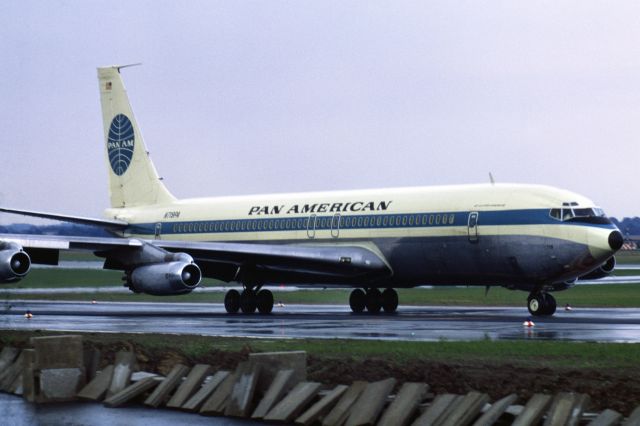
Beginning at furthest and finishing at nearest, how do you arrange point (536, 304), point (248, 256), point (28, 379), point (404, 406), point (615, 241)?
point (248, 256) → point (536, 304) → point (615, 241) → point (28, 379) → point (404, 406)

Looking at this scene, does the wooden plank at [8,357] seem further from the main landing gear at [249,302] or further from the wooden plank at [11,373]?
the main landing gear at [249,302]

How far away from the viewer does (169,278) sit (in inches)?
1431

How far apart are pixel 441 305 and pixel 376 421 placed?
3266 centimetres

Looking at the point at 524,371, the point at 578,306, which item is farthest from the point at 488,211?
the point at 524,371

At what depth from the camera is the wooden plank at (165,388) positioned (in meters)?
14.7

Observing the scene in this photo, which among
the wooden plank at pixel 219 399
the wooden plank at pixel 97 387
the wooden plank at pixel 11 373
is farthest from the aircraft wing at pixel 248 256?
the wooden plank at pixel 219 399

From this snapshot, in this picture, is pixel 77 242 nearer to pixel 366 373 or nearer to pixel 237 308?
pixel 237 308

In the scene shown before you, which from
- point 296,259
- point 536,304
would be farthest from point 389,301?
point 536,304

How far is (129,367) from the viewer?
1547 cm

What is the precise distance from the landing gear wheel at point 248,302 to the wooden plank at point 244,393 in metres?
26.9

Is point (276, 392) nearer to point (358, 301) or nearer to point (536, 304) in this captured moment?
point (536, 304)

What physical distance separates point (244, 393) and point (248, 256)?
1006 inches

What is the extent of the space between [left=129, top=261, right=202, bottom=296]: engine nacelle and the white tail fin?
12256 millimetres

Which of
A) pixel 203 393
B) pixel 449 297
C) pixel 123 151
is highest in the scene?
pixel 123 151
